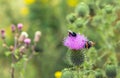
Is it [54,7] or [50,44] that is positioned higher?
[54,7]

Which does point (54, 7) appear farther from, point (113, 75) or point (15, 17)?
point (113, 75)

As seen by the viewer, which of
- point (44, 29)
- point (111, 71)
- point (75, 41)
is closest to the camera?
point (75, 41)

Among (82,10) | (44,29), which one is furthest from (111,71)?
(44,29)

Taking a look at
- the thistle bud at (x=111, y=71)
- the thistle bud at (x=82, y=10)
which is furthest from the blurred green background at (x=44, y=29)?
the thistle bud at (x=111, y=71)

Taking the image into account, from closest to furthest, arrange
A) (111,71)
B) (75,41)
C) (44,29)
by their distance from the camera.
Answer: (75,41), (111,71), (44,29)

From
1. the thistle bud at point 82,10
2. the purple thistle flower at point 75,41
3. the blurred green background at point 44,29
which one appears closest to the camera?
the purple thistle flower at point 75,41

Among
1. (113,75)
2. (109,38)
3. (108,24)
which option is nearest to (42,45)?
(109,38)

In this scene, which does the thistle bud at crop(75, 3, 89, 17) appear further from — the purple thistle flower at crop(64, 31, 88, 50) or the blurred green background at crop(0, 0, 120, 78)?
the blurred green background at crop(0, 0, 120, 78)

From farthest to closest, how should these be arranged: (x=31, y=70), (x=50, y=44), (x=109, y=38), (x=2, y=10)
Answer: (x=2, y=10) < (x=50, y=44) < (x=31, y=70) < (x=109, y=38)

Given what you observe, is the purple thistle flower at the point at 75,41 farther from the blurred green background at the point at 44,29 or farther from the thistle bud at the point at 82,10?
the blurred green background at the point at 44,29

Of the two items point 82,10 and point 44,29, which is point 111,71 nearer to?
point 82,10

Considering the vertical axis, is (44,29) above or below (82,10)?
above
